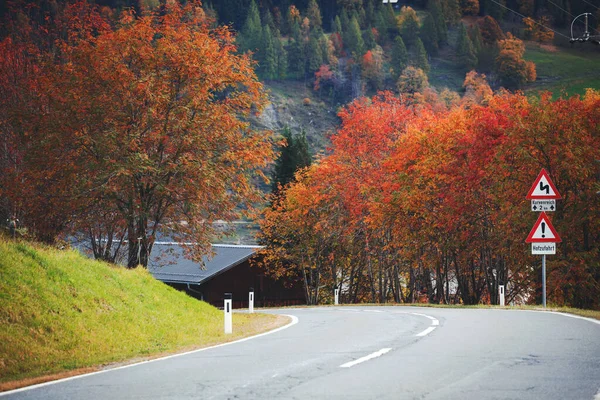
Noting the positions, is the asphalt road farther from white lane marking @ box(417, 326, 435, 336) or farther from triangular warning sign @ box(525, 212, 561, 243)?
triangular warning sign @ box(525, 212, 561, 243)

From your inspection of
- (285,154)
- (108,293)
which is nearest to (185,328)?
(108,293)

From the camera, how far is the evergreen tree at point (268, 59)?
596 feet

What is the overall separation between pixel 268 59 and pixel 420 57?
38.5 metres

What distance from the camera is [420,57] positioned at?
189 metres

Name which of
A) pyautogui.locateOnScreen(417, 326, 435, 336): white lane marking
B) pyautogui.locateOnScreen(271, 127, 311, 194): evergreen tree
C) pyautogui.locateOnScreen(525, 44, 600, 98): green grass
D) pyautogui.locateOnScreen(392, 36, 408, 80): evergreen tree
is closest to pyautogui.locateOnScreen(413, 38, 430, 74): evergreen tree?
pyautogui.locateOnScreen(392, 36, 408, 80): evergreen tree

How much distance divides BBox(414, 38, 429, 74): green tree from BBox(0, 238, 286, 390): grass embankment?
563ft

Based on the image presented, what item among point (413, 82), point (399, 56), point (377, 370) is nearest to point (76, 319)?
point (377, 370)

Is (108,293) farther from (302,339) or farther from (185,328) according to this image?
(302,339)

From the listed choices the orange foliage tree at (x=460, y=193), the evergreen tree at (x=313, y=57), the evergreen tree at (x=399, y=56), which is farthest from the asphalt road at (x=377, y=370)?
the evergreen tree at (x=313, y=57)

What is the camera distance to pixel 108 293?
55.2 feet

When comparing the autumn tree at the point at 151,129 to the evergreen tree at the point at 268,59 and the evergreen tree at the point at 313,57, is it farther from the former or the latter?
the evergreen tree at the point at 313,57

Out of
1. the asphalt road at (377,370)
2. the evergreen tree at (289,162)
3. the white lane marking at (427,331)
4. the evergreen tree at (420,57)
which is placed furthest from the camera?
the evergreen tree at (420,57)

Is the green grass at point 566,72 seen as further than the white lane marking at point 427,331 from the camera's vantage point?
Yes

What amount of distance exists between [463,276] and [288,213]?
14.2 meters
